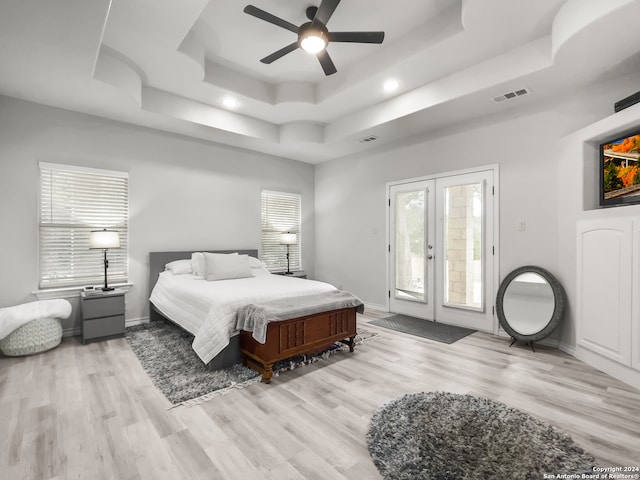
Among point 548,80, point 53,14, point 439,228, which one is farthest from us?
point 439,228

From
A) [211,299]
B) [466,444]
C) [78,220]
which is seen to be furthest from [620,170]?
[78,220]

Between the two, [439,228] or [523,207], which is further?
[439,228]

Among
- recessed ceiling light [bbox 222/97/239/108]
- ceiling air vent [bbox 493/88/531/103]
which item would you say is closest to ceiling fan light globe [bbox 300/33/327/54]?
recessed ceiling light [bbox 222/97/239/108]

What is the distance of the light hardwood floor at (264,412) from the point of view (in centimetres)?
168

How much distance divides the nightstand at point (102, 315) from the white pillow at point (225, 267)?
3.38ft

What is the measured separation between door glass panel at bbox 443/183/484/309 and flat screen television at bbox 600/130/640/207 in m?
1.25

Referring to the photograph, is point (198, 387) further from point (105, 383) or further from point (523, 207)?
point (523, 207)

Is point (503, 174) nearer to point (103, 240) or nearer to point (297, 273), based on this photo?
point (297, 273)

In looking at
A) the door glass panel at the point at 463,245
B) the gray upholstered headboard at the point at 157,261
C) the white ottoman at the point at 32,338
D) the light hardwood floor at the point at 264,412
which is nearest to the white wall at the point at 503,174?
the door glass panel at the point at 463,245

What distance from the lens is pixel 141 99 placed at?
374 centimetres

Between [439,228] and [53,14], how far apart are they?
449 centimetres

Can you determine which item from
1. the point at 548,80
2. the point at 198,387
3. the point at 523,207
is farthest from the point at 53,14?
the point at 523,207

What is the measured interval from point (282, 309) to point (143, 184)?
3040 millimetres

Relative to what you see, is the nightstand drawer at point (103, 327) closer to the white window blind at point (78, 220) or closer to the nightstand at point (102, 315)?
the nightstand at point (102, 315)
